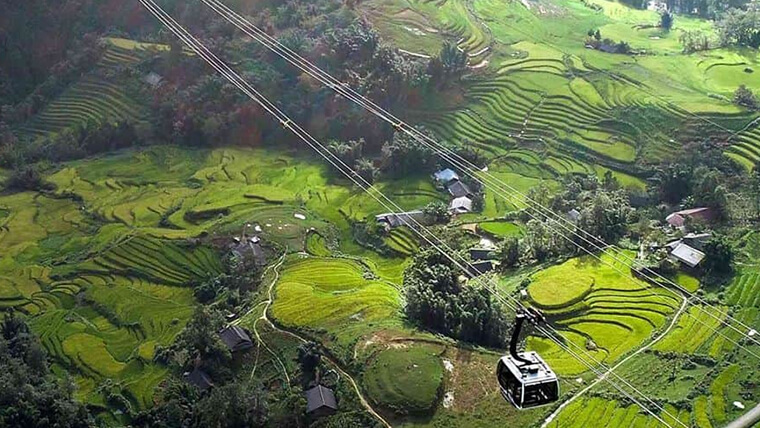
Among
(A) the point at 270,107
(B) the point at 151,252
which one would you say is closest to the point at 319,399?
(B) the point at 151,252

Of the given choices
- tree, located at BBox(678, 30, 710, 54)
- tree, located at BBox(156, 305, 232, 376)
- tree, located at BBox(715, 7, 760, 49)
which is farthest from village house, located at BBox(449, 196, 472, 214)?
tree, located at BBox(715, 7, 760, 49)

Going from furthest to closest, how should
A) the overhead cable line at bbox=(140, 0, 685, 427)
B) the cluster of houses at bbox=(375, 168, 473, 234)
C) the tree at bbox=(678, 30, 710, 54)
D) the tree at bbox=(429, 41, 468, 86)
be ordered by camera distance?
the tree at bbox=(678, 30, 710, 54) < the tree at bbox=(429, 41, 468, 86) < the overhead cable line at bbox=(140, 0, 685, 427) < the cluster of houses at bbox=(375, 168, 473, 234)

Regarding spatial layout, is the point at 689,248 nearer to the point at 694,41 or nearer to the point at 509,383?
the point at 509,383

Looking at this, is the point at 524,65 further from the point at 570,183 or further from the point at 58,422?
the point at 58,422

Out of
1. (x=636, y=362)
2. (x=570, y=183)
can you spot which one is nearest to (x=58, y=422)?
(x=636, y=362)

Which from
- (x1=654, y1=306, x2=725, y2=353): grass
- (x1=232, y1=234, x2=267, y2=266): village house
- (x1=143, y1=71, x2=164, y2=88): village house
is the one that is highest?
(x1=654, y1=306, x2=725, y2=353): grass

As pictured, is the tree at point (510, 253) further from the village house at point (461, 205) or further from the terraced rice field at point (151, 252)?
the village house at point (461, 205)

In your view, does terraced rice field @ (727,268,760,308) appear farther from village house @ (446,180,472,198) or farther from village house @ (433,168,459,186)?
village house @ (433,168,459,186)
